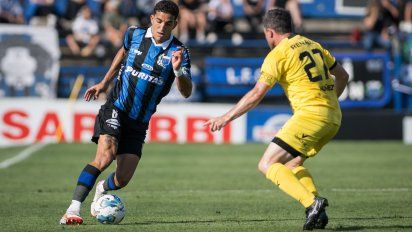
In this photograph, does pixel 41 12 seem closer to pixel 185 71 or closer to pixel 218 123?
pixel 185 71

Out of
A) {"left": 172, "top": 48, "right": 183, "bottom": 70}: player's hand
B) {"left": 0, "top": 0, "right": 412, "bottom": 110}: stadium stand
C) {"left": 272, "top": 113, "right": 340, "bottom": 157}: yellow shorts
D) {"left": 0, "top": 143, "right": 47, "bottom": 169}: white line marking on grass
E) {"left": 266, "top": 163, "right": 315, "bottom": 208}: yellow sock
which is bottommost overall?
{"left": 0, "top": 143, "right": 47, "bottom": 169}: white line marking on grass

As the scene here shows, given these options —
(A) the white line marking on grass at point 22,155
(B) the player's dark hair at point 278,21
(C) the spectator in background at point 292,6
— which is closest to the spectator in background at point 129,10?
(C) the spectator in background at point 292,6

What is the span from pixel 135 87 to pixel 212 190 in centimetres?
388

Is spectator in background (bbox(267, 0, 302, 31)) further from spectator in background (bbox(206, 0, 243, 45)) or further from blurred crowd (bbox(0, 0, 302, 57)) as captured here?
spectator in background (bbox(206, 0, 243, 45))

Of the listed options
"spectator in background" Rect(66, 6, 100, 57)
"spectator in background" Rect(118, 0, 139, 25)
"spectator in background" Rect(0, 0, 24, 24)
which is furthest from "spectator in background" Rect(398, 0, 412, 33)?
"spectator in background" Rect(0, 0, 24, 24)

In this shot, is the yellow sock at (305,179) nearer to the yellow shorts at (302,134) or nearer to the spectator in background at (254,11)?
the yellow shorts at (302,134)

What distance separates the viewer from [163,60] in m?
9.34

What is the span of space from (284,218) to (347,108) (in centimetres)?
1367

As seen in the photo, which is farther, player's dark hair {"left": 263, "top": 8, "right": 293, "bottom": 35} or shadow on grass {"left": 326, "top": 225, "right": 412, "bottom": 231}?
shadow on grass {"left": 326, "top": 225, "right": 412, "bottom": 231}

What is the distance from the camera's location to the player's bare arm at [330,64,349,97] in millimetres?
9021

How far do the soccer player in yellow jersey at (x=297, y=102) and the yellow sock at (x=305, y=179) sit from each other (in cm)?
12

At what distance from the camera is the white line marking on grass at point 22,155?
16.8 m

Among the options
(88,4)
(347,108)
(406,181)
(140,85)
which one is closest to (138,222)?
(140,85)

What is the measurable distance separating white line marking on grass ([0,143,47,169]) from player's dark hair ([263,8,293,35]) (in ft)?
29.5
